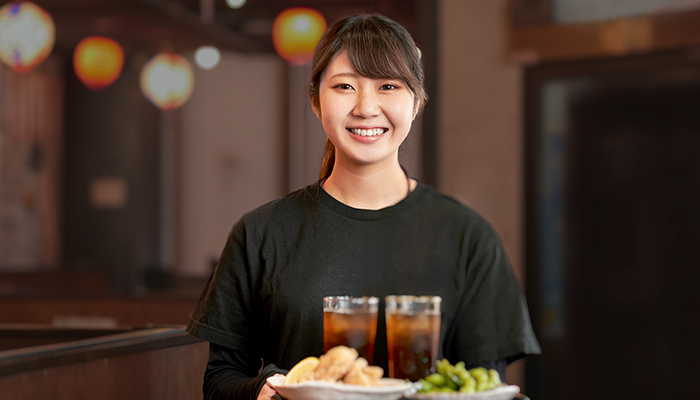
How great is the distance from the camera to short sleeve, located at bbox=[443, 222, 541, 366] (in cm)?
126

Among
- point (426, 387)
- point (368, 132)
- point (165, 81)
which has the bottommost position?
point (426, 387)

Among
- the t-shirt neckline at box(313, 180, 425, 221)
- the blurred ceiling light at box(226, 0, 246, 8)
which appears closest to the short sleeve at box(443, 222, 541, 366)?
the t-shirt neckline at box(313, 180, 425, 221)

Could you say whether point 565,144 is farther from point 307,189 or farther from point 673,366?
point 307,189

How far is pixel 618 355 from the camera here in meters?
4.04

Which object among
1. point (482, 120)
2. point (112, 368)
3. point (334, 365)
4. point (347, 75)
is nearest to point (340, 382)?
point (334, 365)

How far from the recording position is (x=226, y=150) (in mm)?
7438

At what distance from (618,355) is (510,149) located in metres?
1.29

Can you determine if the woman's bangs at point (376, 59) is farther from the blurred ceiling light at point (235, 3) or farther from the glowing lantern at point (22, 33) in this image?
the blurred ceiling light at point (235, 3)

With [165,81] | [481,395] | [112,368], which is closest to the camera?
[481,395]

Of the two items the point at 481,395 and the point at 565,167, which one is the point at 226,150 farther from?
the point at 481,395

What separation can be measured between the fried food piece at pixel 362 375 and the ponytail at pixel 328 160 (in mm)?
472

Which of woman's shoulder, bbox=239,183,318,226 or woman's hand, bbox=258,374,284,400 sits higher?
woman's shoulder, bbox=239,183,318,226

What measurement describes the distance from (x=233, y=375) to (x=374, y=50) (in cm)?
61

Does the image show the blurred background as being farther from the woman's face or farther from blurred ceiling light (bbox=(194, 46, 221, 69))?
the woman's face
